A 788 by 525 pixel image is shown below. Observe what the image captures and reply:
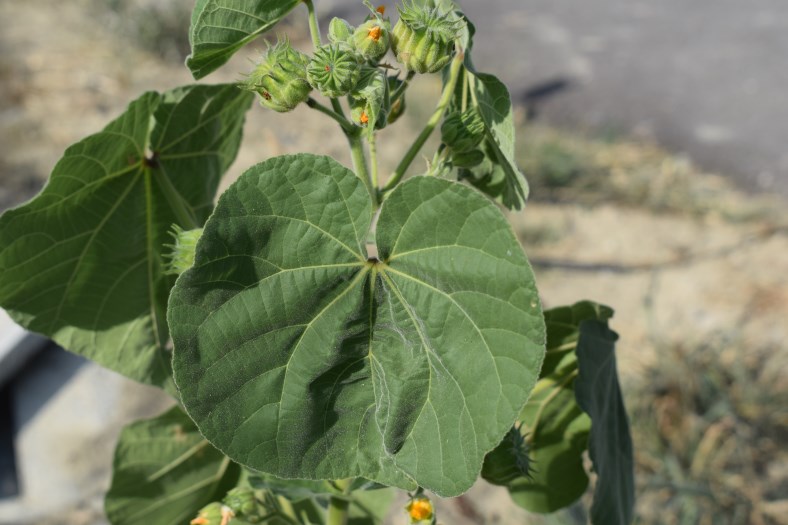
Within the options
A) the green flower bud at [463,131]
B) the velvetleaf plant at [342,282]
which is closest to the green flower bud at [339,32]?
Result: the velvetleaf plant at [342,282]

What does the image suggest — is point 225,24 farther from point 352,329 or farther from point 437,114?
point 352,329

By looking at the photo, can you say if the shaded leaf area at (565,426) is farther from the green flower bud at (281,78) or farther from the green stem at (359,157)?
the green flower bud at (281,78)

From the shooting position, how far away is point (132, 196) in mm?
1560

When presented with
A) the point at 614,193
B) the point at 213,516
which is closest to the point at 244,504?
the point at 213,516

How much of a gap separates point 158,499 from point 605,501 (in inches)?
36.7

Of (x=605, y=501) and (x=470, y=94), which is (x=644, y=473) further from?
(x=470, y=94)

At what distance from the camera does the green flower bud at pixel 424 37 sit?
3.88ft

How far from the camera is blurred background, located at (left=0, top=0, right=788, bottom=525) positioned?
13.4 feet

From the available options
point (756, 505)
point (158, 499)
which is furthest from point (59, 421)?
point (756, 505)

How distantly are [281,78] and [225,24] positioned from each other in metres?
0.11

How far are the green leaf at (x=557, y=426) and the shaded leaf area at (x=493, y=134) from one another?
0.90 ft

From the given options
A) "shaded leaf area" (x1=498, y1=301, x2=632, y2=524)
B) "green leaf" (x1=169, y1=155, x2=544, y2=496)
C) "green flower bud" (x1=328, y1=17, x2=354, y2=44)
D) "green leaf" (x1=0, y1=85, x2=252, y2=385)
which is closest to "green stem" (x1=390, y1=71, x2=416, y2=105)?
"green flower bud" (x1=328, y1=17, x2=354, y2=44)

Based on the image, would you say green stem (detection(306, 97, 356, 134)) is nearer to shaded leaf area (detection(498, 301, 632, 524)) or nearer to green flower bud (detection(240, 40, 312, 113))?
green flower bud (detection(240, 40, 312, 113))

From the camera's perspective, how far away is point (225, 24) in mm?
1177
